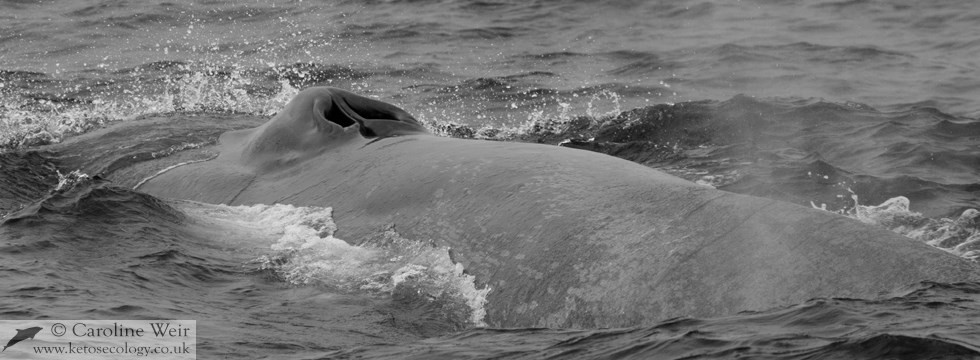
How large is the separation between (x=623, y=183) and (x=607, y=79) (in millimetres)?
11951

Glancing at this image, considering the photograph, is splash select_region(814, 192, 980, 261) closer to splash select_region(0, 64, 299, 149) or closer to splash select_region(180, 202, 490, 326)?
splash select_region(180, 202, 490, 326)

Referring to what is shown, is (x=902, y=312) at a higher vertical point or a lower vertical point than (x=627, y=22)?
higher

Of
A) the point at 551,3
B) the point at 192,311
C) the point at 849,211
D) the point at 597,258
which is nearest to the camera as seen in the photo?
the point at 597,258

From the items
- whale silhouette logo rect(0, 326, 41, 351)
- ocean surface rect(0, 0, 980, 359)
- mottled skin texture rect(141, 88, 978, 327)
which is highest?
mottled skin texture rect(141, 88, 978, 327)

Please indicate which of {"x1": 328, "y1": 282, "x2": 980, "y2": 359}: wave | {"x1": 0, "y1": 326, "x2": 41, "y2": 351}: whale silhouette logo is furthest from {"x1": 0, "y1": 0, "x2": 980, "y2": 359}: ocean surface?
{"x1": 0, "y1": 326, "x2": 41, "y2": 351}: whale silhouette logo

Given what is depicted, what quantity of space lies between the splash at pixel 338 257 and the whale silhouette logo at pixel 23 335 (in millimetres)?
1820

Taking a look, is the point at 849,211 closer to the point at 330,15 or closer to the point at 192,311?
the point at 192,311

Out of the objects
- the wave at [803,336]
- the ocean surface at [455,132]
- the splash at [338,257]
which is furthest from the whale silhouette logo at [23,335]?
the wave at [803,336]

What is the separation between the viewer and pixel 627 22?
2475 centimetres

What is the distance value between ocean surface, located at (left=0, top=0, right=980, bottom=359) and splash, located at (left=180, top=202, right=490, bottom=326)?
0.02m

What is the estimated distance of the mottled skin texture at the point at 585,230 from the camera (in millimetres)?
6742

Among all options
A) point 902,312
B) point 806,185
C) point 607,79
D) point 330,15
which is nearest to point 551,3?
point 330,15

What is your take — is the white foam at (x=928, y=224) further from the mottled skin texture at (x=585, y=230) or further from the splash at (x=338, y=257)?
the splash at (x=338, y=257)

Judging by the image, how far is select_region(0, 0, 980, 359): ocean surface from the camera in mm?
7097
